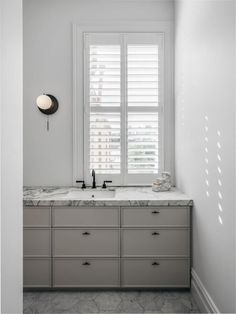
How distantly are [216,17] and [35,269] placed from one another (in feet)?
8.11

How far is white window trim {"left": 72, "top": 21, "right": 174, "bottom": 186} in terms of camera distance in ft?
11.1

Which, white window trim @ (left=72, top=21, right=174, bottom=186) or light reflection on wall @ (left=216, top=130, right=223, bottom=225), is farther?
white window trim @ (left=72, top=21, right=174, bottom=186)

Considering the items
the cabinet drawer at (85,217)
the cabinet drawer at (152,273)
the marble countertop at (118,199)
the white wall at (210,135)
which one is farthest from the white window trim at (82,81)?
the cabinet drawer at (152,273)

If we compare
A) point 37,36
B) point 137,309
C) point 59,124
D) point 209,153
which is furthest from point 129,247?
point 37,36

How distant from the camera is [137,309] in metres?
2.49

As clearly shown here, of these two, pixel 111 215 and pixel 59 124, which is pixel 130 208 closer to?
pixel 111 215

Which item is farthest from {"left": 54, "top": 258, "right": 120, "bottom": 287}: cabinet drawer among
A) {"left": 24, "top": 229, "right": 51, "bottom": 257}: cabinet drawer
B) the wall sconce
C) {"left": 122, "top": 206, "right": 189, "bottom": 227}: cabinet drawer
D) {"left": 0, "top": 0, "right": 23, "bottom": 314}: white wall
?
the wall sconce

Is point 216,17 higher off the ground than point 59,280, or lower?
higher

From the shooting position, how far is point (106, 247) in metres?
2.75

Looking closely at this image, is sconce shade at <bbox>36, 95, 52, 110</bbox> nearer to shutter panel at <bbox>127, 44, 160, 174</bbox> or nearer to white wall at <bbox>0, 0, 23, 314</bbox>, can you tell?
shutter panel at <bbox>127, 44, 160, 174</bbox>

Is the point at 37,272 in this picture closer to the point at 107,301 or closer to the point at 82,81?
the point at 107,301

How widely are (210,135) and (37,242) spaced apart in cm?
174

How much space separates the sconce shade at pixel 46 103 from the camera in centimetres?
329

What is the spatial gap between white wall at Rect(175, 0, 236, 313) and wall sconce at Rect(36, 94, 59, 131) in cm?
138
